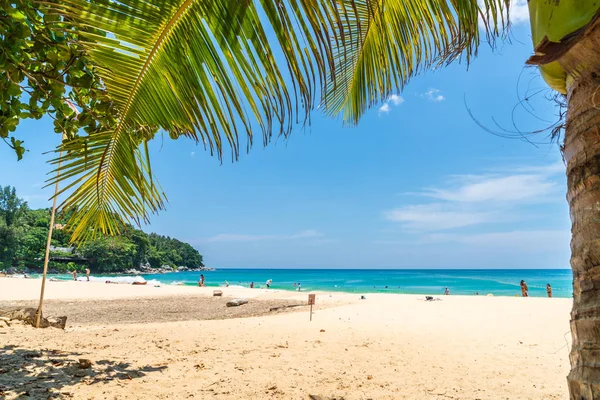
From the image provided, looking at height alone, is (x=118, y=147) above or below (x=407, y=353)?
above

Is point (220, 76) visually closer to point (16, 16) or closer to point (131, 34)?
point (131, 34)

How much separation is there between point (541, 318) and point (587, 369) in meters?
11.4

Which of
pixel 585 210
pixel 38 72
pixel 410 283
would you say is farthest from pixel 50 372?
pixel 410 283

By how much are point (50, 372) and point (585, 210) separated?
536 centimetres

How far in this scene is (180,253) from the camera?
360ft

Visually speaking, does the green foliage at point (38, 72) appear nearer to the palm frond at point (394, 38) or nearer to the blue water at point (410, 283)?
the palm frond at point (394, 38)

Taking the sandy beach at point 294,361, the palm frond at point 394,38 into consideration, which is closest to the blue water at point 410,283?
the sandy beach at point 294,361

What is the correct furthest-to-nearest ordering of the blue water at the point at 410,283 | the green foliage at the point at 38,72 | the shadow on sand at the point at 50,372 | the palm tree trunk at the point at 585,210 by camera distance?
the blue water at the point at 410,283, the shadow on sand at the point at 50,372, the green foliage at the point at 38,72, the palm tree trunk at the point at 585,210

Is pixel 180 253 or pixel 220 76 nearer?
pixel 220 76

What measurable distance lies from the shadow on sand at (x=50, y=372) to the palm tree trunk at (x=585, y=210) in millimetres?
4223

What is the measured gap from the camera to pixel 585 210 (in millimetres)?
1323

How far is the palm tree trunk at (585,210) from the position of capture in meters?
1.22

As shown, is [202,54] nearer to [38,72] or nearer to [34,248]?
[38,72]

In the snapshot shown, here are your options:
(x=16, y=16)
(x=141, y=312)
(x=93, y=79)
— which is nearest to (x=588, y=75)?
(x=93, y=79)
